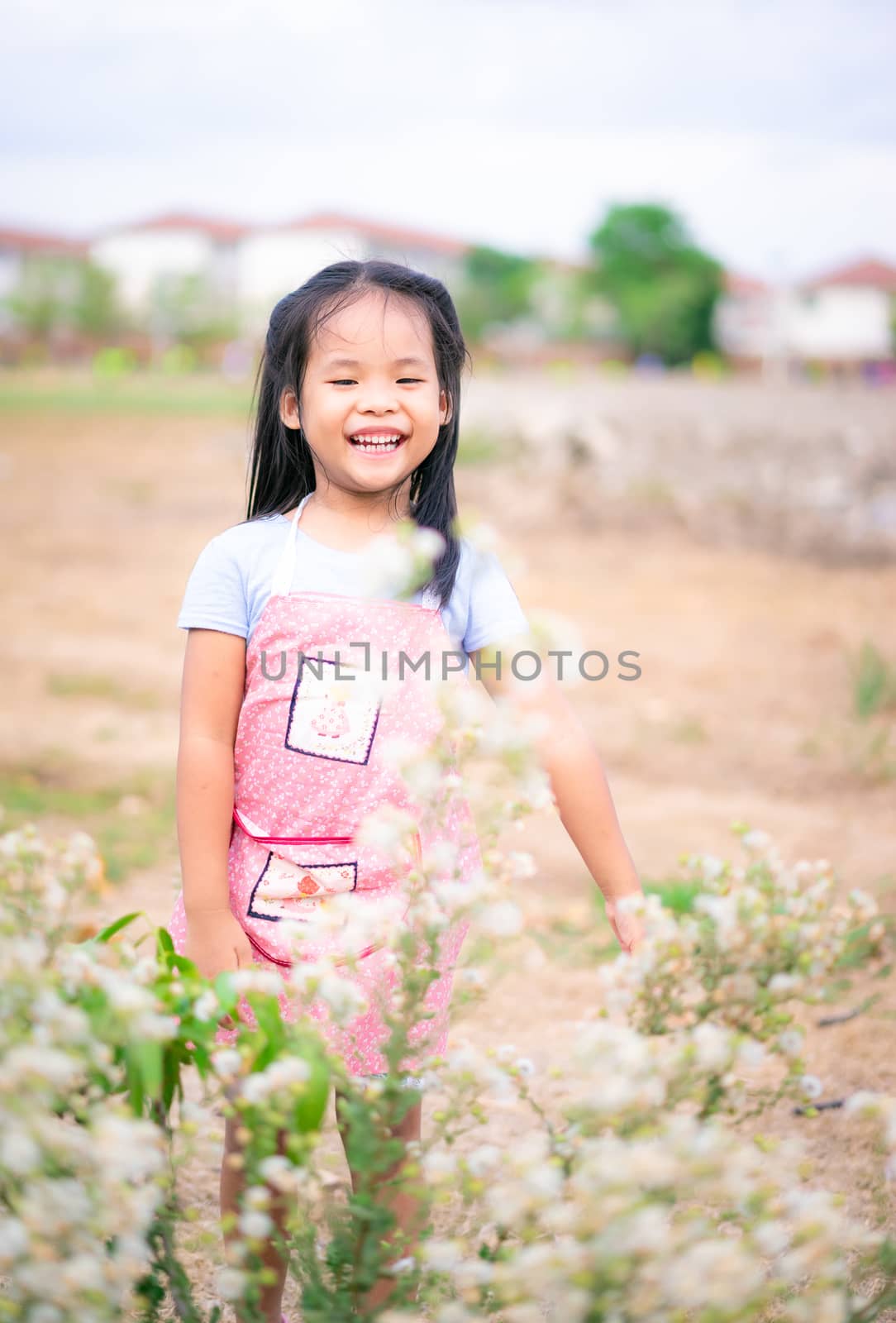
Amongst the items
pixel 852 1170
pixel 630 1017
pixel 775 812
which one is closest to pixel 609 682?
pixel 775 812

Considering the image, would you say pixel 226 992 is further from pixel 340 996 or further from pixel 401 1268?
pixel 401 1268

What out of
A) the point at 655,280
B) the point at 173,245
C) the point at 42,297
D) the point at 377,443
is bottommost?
the point at 377,443

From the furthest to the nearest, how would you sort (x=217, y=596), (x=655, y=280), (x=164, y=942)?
(x=655, y=280) < (x=217, y=596) < (x=164, y=942)

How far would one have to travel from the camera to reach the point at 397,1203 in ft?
6.10

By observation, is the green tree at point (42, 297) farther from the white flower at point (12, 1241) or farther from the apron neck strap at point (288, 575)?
the white flower at point (12, 1241)

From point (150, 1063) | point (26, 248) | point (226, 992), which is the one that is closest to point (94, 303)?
point (26, 248)

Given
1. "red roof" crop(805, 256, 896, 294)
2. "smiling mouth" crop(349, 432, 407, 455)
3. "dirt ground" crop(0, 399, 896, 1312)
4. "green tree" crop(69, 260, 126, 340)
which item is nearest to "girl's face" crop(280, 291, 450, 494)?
"smiling mouth" crop(349, 432, 407, 455)

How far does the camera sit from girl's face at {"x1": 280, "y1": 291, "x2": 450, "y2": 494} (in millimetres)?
1950

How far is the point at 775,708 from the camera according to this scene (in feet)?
20.3

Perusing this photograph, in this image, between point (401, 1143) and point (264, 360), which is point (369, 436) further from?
point (401, 1143)

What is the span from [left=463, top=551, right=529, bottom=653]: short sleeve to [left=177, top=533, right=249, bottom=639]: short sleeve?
0.37m

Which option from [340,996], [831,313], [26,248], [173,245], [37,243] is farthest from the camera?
[173,245]

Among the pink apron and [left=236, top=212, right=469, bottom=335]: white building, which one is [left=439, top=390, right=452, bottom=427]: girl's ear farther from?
[left=236, top=212, right=469, bottom=335]: white building

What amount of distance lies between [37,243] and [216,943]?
95.4m
